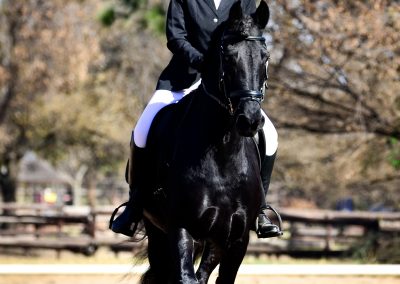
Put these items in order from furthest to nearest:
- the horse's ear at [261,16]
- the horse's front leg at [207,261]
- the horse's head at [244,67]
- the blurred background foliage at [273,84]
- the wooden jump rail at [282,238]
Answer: the wooden jump rail at [282,238] < the blurred background foliage at [273,84] < the horse's front leg at [207,261] < the horse's ear at [261,16] < the horse's head at [244,67]

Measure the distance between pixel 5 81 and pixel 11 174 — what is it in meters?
7.43

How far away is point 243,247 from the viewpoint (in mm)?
6473

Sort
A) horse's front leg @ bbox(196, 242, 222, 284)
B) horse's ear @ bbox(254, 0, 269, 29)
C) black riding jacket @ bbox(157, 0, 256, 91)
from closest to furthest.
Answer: horse's ear @ bbox(254, 0, 269, 29)
horse's front leg @ bbox(196, 242, 222, 284)
black riding jacket @ bbox(157, 0, 256, 91)

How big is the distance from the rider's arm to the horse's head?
1.55 feet

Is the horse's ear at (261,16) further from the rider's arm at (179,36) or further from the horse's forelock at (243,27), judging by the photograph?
the rider's arm at (179,36)

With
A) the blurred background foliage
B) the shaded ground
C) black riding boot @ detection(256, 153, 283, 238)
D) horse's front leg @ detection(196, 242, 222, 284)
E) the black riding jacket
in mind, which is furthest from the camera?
the blurred background foliage

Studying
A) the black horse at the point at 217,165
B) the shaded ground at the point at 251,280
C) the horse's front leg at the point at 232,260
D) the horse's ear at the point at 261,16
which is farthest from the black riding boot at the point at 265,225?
the shaded ground at the point at 251,280

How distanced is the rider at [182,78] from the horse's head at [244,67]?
527 millimetres

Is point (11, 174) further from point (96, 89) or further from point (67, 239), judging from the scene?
point (67, 239)

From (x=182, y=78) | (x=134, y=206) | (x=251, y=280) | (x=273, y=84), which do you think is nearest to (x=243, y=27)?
(x=182, y=78)

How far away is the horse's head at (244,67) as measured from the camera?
5609 millimetres

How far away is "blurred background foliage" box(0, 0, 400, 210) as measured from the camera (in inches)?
696

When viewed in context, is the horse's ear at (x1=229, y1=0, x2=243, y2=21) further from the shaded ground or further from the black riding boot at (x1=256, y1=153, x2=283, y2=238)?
the shaded ground

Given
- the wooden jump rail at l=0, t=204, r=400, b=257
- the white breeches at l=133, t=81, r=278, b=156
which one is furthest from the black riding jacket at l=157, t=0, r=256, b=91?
the wooden jump rail at l=0, t=204, r=400, b=257
